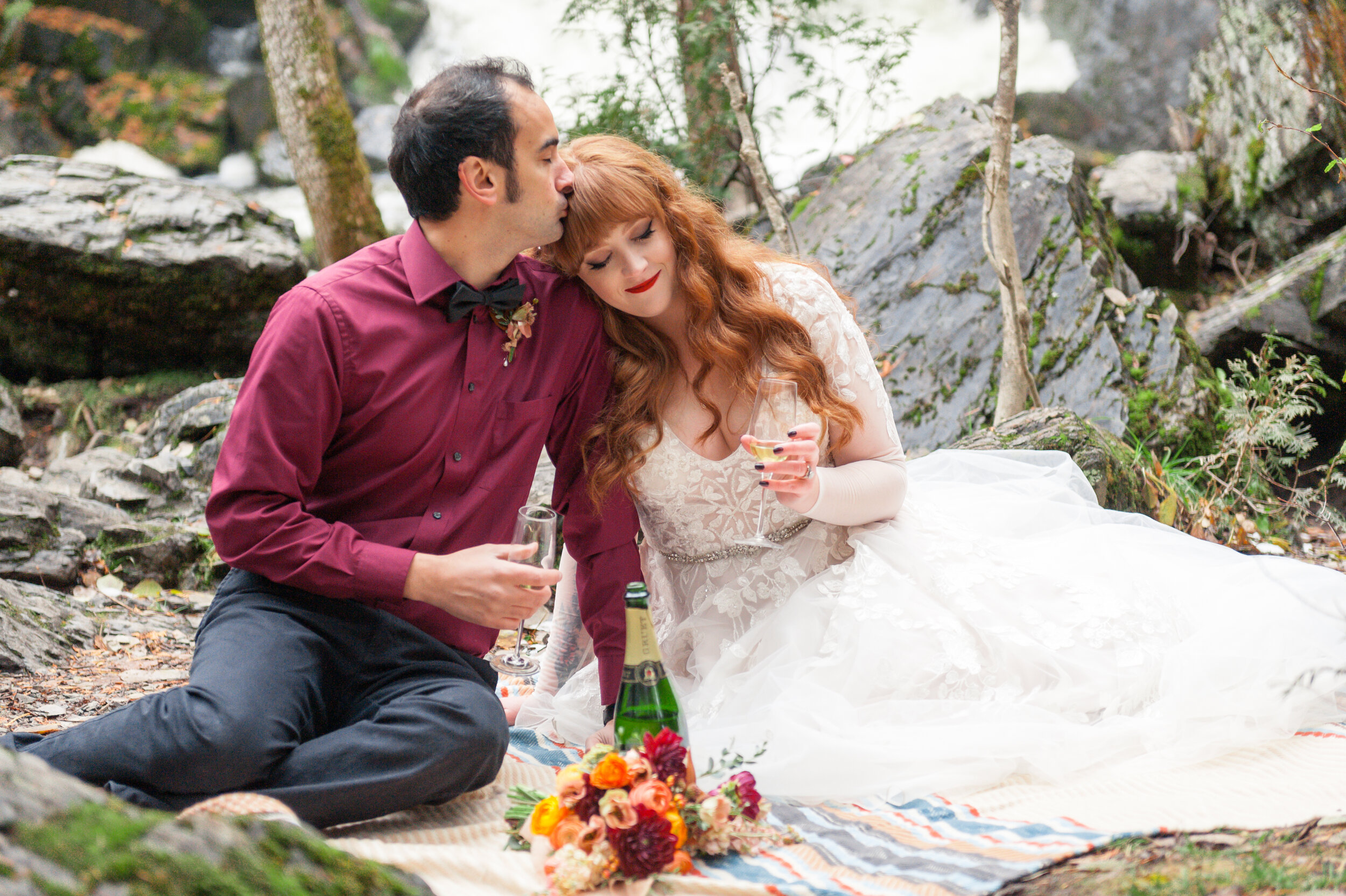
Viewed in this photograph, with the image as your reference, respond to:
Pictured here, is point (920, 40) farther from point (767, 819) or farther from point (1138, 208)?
point (767, 819)

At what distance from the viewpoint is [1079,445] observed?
156 inches

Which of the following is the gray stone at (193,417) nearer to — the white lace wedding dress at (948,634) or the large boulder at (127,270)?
the large boulder at (127,270)

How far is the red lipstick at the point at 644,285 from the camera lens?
107 inches

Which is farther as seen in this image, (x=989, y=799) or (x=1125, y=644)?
(x=1125, y=644)

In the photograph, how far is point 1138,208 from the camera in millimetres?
7324

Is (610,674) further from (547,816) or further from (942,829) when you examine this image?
(942,829)

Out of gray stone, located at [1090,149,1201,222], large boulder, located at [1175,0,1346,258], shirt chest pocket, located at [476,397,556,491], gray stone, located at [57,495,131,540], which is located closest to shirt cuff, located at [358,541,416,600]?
shirt chest pocket, located at [476,397,556,491]

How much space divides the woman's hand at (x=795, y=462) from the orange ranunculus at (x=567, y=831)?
0.96m

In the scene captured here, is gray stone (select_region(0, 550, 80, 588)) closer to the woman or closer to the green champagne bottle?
the woman

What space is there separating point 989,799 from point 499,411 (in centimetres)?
158

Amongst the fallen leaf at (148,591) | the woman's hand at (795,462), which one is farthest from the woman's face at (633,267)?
the fallen leaf at (148,591)

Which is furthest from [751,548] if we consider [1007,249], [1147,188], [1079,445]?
[1147,188]

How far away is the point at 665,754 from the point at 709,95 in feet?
16.7

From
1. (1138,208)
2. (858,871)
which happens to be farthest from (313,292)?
(1138,208)
